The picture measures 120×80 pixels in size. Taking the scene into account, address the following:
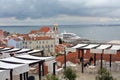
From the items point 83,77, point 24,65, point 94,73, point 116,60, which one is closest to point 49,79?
point 24,65

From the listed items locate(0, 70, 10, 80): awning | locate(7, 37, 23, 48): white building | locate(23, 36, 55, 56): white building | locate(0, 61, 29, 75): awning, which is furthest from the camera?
locate(23, 36, 55, 56): white building

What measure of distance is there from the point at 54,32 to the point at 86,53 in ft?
213

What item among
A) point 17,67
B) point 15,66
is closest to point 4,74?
point 17,67

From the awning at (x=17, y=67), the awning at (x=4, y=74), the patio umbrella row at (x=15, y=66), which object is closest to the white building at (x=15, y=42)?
the patio umbrella row at (x=15, y=66)

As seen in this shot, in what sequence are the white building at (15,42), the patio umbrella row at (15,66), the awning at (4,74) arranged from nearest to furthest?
the awning at (4,74) < the patio umbrella row at (15,66) < the white building at (15,42)

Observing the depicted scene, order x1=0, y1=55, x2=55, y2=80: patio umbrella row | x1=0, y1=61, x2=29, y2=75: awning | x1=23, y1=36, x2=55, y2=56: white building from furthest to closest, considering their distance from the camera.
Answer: x1=23, y1=36, x2=55, y2=56: white building → x1=0, y1=61, x2=29, y2=75: awning → x1=0, y1=55, x2=55, y2=80: patio umbrella row

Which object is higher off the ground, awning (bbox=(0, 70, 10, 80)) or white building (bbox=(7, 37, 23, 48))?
awning (bbox=(0, 70, 10, 80))

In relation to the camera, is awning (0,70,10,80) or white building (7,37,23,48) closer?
awning (0,70,10,80)

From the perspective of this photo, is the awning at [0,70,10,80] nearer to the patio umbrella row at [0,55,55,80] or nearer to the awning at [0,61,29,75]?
the patio umbrella row at [0,55,55,80]

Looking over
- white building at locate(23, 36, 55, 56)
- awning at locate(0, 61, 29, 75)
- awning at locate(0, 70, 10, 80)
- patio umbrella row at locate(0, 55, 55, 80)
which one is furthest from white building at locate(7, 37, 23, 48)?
awning at locate(0, 70, 10, 80)

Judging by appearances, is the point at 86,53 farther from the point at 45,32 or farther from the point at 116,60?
the point at 45,32

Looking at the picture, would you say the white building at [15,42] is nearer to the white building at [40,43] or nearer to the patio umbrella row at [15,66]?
the white building at [40,43]

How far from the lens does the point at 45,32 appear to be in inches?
3585

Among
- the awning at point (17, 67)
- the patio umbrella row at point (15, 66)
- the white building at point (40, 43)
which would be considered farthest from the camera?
the white building at point (40, 43)
